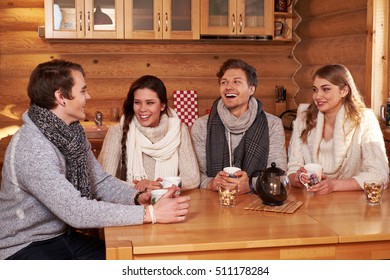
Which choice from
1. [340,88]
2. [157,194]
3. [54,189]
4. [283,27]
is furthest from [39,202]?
[283,27]

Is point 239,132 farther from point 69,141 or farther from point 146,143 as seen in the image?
point 69,141

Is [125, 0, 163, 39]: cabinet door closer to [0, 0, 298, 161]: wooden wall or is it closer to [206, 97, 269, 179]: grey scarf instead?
[0, 0, 298, 161]: wooden wall

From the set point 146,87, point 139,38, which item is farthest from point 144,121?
point 139,38

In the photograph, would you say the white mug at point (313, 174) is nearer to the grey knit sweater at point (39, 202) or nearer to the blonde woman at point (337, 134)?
the blonde woman at point (337, 134)

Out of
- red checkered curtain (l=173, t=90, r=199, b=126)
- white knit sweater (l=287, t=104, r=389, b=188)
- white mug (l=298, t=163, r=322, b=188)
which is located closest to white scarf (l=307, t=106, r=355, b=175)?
white knit sweater (l=287, t=104, r=389, b=188)

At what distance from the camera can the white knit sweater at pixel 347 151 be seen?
2.72 m

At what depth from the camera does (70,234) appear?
2312mm

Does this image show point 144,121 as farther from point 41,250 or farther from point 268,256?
point 268,256

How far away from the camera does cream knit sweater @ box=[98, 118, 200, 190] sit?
9.22ft

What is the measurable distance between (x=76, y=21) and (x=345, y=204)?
2882 mm

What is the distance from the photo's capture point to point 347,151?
2807 mm

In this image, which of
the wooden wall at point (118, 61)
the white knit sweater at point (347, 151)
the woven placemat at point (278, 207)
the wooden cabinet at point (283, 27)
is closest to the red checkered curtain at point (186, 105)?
the wooden wall at point (118, 61)

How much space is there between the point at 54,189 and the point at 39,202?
0.17m

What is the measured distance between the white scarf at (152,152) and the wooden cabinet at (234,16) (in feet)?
6.51
